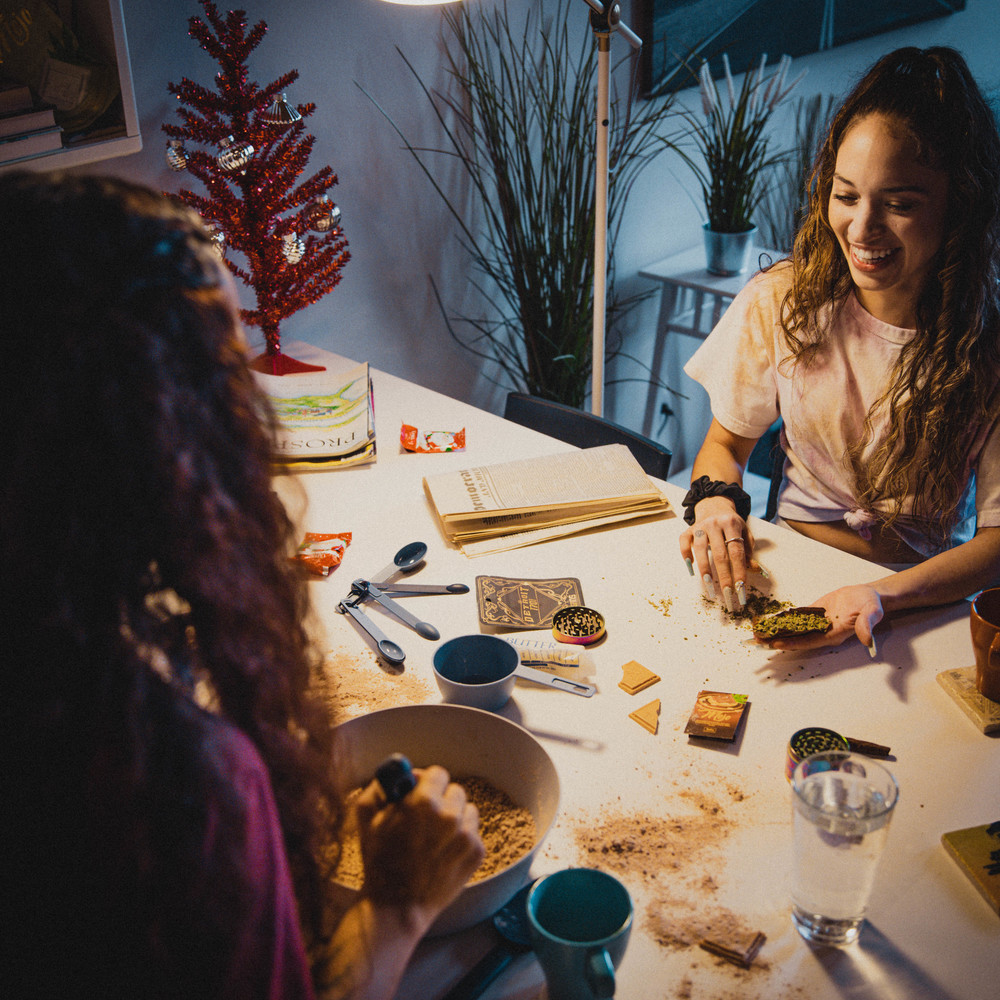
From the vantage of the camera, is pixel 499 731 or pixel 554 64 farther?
pixel 554 64

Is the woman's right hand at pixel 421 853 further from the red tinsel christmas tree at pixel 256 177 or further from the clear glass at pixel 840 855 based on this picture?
the red tinsel christmas tree at pixel 256 177

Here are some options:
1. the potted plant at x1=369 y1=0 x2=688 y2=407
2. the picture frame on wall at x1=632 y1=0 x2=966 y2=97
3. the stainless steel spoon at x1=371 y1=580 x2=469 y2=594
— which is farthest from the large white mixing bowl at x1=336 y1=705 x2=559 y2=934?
the picture frame on wall at x1=632 y1=0 x2=966 y2=97

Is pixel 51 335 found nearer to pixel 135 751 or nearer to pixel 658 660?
pixel 135 751

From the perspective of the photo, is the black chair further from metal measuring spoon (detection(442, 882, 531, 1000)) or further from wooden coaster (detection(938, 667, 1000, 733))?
metal measuring spoon (detection(442, 882, 531, 1000))

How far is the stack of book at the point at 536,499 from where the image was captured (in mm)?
1312

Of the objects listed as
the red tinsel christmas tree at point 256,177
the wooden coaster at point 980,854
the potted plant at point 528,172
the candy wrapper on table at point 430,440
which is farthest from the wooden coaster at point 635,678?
the potted plant at point 528,172

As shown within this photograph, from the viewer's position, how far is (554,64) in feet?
7.93

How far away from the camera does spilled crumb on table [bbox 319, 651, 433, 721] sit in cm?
97

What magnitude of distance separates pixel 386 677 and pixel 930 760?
0.62 metres

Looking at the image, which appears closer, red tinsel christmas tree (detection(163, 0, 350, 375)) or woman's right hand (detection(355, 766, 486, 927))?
woman's right hand (detection(355, 766, 486, 927))

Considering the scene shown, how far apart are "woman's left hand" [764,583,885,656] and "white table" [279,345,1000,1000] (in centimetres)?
2

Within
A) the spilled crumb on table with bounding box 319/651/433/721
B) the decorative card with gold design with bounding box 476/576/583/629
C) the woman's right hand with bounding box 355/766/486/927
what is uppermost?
the woman's right hand with bounding box 355/766/486/927

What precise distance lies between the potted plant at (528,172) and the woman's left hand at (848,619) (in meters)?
1.65

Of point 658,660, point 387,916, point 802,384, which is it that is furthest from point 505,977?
point 802,384
